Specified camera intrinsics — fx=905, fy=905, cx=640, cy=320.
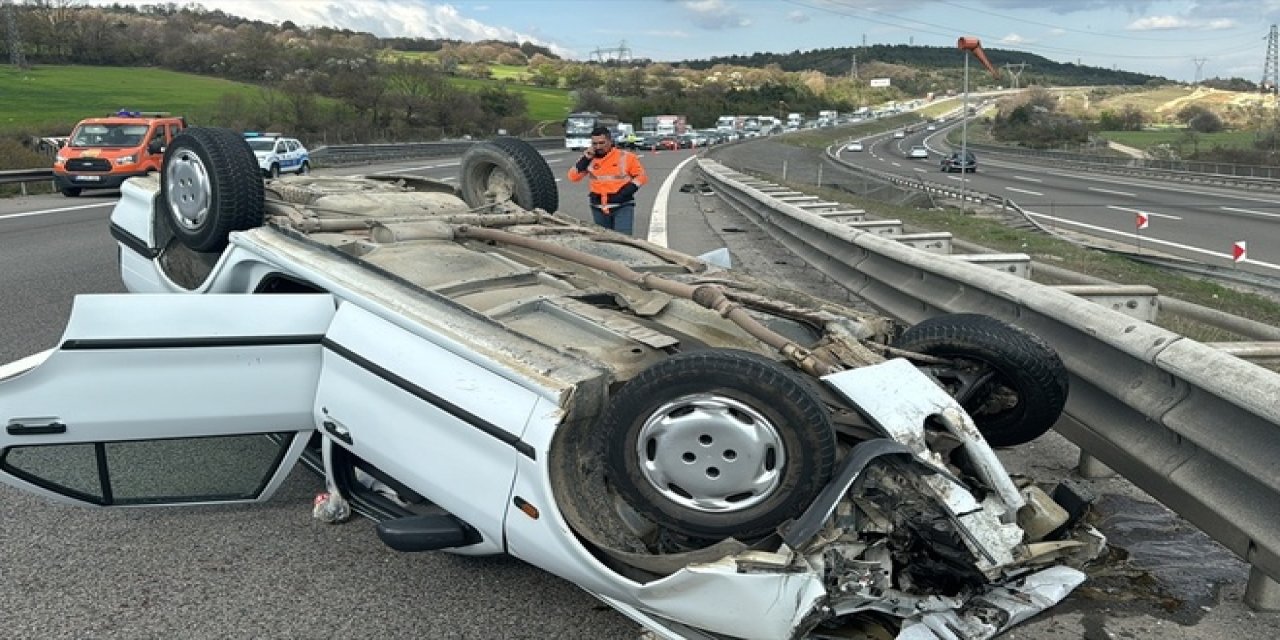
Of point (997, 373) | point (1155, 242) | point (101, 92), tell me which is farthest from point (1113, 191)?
point (101, 92)

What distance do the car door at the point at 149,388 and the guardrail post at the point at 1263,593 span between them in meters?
3.03

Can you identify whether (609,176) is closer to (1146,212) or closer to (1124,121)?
(1146,212)

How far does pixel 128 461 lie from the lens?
313 centimetres

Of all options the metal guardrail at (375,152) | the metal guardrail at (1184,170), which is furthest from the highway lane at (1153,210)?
the metal guardrail at (375,152)

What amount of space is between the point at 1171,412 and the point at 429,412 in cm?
229

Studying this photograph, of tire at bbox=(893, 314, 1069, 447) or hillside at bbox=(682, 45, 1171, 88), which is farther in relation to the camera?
hillside at bbox=(682, 45, 1171, 88)

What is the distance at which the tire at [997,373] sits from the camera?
3176mm

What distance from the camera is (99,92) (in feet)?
163

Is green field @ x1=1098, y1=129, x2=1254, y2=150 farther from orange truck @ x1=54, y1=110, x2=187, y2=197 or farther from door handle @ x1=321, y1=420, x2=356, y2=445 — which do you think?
door handle @ x1=321, y1=420, x2=356, y2=445

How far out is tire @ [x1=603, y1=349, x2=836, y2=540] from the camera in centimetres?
245

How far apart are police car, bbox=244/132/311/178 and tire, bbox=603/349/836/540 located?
20.5 metres

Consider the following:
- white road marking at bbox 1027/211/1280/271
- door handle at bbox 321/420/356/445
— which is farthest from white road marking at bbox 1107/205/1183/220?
door handle at bbox 321/420/356/445

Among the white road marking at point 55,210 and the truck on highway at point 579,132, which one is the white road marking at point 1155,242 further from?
the truck on highway at point 579,132

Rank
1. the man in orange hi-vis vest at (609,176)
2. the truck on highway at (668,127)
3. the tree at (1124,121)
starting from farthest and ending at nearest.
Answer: the tree at (1124,121)
the truck on highway at (668,127)
the man in orange hi-vis vest at (609,176)
